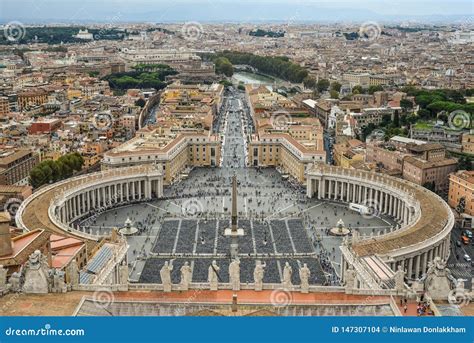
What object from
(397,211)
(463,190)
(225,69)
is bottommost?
(397,211)

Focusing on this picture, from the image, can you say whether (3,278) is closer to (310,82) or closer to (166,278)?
(166,278)

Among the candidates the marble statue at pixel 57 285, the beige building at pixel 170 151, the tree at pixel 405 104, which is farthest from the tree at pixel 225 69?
the marble statue at pixel 57 285

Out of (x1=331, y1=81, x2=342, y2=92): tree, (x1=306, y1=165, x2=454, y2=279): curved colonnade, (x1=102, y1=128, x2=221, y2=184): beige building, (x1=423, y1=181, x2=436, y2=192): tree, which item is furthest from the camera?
(x1=331, y1=81, x2=342, y2=92): tree

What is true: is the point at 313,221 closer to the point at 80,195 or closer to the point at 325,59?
the point at 80,195

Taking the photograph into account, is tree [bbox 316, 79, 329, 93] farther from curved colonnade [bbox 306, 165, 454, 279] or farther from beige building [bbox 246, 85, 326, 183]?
curved colonnade [bbox 306, 165, 454, 279]

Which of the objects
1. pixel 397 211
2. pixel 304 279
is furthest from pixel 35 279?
pixel 397 211

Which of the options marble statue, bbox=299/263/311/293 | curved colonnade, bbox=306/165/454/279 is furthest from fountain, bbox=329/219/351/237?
marble statue, bbox=299/263/311/293
